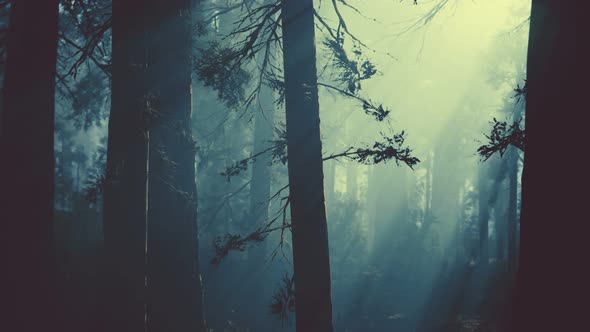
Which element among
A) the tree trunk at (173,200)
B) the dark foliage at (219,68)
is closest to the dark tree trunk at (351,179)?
the tree trunk at (173,200)

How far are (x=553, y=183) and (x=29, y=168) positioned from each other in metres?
6.44

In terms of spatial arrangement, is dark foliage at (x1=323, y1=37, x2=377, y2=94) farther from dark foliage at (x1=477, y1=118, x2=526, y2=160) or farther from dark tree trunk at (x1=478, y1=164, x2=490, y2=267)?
dark tree trunk at (x1=478, y1=164, x2=490, y2=267)

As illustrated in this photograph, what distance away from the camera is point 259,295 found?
18125mm

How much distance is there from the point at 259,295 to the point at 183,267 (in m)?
9.85

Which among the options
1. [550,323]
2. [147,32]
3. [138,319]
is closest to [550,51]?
[550,323]

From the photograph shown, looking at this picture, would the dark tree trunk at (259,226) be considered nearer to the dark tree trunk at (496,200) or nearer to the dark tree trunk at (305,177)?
the dark tree trunk at (305,177)

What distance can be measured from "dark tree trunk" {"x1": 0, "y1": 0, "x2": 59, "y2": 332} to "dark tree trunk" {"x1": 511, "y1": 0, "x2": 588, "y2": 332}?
601cm

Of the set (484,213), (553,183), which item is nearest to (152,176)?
(553,183)

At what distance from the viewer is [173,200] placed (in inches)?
344

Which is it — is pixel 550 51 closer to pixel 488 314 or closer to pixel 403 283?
pixel 488 314

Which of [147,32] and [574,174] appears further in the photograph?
[147,32]

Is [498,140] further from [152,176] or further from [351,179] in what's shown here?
[351,179]

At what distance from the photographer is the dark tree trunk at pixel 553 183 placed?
3240 mm

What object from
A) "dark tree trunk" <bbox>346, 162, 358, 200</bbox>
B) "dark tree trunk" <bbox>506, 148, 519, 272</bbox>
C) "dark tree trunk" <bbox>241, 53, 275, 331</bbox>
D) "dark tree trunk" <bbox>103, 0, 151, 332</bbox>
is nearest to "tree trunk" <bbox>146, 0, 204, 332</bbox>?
"dark tree trunk" <bbox>103, 0, 151, 332</bbox>
